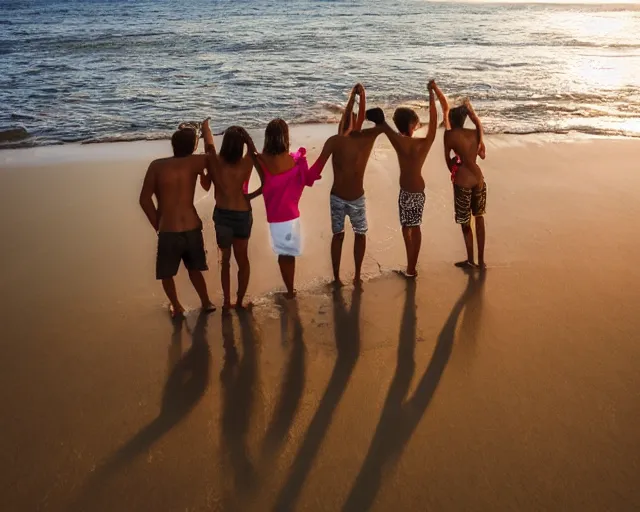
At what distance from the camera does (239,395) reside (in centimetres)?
371

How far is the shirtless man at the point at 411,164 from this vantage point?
15.8 ft

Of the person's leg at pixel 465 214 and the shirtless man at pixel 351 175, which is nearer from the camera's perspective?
the shirtless man at pixel 351 175

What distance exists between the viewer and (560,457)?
312 centimetres

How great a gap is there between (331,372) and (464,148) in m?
2.48

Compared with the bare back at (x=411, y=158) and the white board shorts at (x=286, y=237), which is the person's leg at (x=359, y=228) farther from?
the white board shorts at (x=286, y=237)

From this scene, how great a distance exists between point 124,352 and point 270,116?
336 inches

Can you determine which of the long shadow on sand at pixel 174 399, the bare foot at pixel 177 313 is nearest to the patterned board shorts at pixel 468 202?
the long shadow on sand at pixel 174 399

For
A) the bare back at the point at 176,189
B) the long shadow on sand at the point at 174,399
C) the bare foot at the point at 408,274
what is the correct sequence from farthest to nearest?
the bare foot at the point at 408,274 → the bare back at the point at 176,189 → the long shadow on sand at the point at 174,399

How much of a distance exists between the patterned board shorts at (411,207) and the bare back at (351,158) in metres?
0.44

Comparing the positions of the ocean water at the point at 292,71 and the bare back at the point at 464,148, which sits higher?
the bare back at the point at 464,148

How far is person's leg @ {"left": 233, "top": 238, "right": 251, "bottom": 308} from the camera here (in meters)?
4.64

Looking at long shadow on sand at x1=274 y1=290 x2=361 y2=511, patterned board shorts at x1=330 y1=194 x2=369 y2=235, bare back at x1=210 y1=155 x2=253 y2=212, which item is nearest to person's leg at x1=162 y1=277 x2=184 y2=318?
bare back at x1=210 y1=155 x2=253 y2=212

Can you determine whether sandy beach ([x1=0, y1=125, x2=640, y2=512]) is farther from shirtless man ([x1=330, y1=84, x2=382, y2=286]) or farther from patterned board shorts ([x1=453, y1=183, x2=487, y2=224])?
patterned board shorts ([x1=453, y1=183, x2=487, y2=224])

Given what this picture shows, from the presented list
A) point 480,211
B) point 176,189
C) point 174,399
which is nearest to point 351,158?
point 480,211
